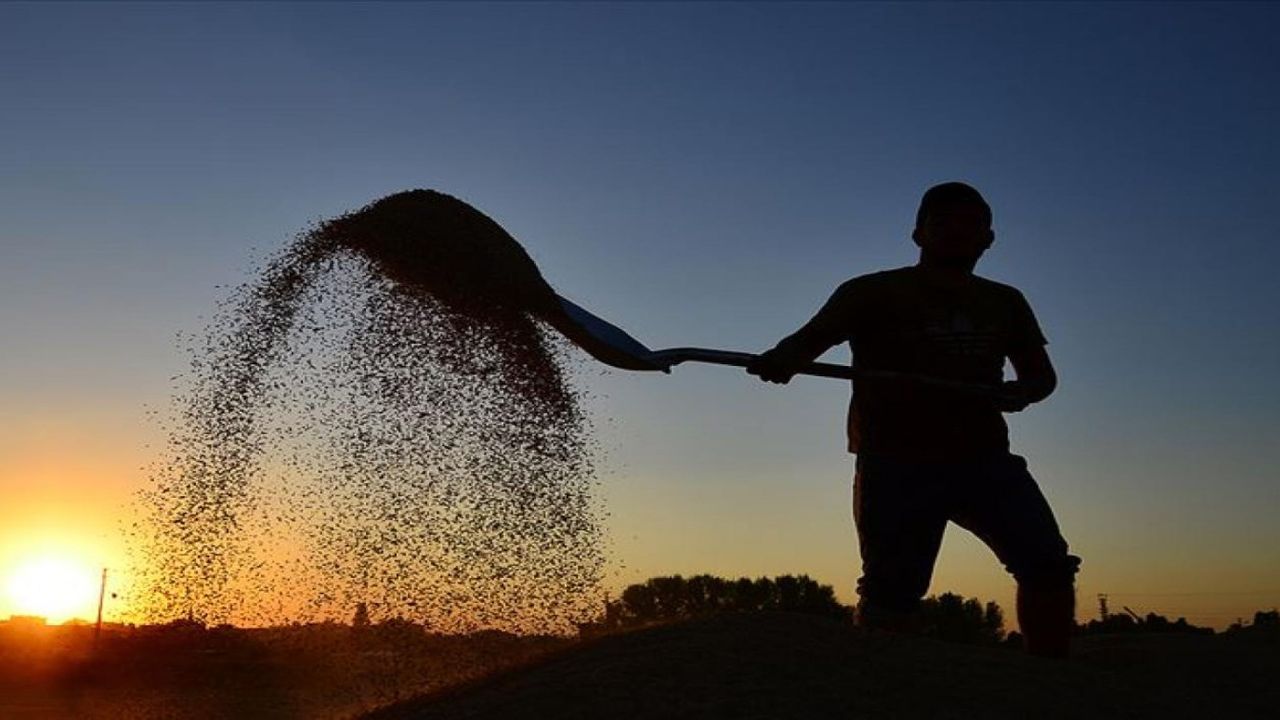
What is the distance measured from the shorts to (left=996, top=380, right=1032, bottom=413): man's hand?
0.75 ft

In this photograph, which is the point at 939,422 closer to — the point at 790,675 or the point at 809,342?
the point at 809,342

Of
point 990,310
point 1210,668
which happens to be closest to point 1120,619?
point 1210,668

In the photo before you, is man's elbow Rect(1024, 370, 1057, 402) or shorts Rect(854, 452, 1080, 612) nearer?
shorts Rect(854, 452, 1080, 612)

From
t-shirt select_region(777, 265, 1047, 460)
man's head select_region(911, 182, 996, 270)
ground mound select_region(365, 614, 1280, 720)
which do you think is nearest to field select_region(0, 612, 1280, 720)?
ground mound select_region(365, 614, 1280, 720)

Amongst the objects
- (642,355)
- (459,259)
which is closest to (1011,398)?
(642,355)

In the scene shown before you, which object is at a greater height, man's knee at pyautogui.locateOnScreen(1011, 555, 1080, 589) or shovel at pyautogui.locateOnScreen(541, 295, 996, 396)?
shovel at pyautogui.locateOnScreen(541, 295, 996, 396)

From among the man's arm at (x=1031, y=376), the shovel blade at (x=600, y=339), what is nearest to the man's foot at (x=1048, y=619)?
the man's arm at (x=1031, y=376)

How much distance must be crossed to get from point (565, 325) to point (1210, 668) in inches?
113

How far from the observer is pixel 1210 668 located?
4426mm

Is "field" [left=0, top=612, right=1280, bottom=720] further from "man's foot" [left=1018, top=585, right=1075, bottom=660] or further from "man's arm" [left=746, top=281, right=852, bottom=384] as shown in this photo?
"man's arm" [left=746, top=281, right=852, bottom=384]

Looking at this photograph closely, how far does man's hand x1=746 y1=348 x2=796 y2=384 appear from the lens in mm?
4273

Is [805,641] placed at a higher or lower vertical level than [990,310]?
lower

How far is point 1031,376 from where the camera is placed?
442 cm

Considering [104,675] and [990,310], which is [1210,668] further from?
[104,675]
